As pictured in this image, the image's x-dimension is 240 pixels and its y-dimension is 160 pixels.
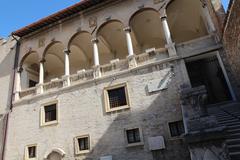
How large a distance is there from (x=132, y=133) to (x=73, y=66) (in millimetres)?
10095

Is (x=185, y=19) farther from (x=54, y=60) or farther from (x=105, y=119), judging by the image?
(x=54, y=60)

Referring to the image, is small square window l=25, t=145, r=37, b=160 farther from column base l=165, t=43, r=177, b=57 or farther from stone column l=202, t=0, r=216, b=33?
stone column l=202, t=0, r=216, b=33

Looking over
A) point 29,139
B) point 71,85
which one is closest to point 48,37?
point 71,85

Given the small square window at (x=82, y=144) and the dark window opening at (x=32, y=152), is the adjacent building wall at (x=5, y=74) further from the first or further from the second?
the small square window at (x=82, y=144)

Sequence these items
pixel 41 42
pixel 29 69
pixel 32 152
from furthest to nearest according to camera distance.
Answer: pixel 29 69
pixel 41 42
pixel 32 152

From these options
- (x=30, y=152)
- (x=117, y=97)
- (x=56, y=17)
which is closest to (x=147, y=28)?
(x=117, y=97)

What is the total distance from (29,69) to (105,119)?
9436 mm

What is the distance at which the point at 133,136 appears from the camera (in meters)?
11.3

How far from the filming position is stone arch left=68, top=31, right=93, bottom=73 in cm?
1599

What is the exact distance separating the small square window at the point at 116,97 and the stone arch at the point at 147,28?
5.14 m

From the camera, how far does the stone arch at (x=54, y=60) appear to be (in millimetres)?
16663

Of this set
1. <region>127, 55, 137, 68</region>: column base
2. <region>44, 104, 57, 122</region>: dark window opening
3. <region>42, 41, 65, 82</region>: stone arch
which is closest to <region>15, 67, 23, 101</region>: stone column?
<region>42, 41, 65, 82</region>: stone arch

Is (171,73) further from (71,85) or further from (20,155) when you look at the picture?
(20,155)

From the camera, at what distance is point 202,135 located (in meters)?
3.84
